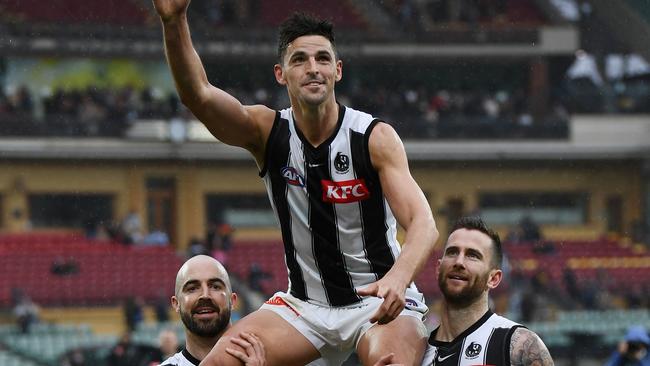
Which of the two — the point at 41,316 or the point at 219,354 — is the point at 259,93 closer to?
the point at 41,316

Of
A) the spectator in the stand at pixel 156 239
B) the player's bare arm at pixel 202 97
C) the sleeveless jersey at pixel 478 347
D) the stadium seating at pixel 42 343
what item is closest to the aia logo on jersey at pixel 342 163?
the player's bare arm at pixel 202 97

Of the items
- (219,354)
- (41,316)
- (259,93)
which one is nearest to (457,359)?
(219,354)

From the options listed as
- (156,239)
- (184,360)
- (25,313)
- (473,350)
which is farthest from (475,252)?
(156,239)

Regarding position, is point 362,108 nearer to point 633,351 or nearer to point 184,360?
point 633,351

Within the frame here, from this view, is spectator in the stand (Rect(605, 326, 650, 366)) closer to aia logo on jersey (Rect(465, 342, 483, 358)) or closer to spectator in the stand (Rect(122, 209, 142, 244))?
aia logo on jersey (Rect(465, 342, 483, 358))

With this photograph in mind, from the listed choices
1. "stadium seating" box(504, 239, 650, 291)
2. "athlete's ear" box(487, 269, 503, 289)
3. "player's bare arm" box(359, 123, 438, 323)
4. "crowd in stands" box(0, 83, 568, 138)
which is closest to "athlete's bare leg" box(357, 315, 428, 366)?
"athlete's ear" box(487, 269, 503, 289)

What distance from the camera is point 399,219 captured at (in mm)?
4812

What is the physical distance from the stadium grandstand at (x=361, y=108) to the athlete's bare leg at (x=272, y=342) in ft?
65.0

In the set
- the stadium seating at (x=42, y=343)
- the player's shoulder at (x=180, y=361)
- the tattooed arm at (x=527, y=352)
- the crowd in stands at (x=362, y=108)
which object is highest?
the crowd in stands at (x=362, y=108)

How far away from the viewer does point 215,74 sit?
29.8 m

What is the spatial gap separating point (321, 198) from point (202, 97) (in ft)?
2.17

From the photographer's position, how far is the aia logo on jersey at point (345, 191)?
5.05m

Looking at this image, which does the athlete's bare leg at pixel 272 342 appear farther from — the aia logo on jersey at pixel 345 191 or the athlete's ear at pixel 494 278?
the athlete's ear at pixel 494 278

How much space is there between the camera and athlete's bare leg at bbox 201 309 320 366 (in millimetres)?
4965
